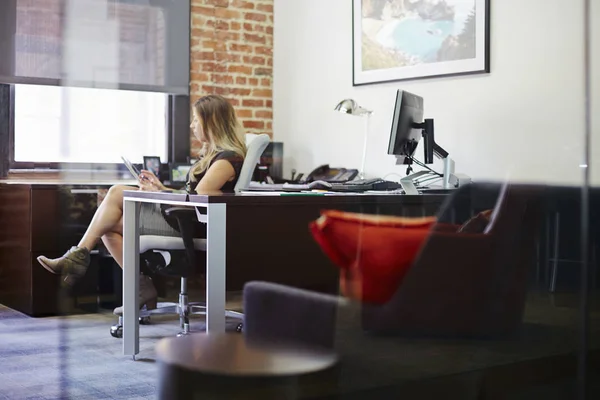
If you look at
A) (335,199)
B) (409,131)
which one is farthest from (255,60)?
(335,199)

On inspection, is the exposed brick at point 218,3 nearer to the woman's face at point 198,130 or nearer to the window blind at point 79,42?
the window blind at point 79,42

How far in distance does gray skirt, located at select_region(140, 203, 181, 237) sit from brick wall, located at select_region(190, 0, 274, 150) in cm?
150

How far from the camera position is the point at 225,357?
1.36m

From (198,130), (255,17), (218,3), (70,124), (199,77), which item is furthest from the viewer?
(199,77)

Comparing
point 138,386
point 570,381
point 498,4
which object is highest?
point 498,4

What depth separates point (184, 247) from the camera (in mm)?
2486

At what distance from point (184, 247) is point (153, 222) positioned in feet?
1.08

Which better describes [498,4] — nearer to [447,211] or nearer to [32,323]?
[447,211]

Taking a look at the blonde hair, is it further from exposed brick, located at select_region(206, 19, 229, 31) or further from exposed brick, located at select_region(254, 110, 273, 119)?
exposed brick, located at select_region(254, 110, 273, 119)

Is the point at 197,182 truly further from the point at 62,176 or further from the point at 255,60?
the point at 255,60

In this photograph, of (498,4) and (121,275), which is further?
(121,275)

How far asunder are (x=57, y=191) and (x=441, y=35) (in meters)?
1.51

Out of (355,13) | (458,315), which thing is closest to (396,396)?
(458,315)

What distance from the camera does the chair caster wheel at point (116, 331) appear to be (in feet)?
9.02
